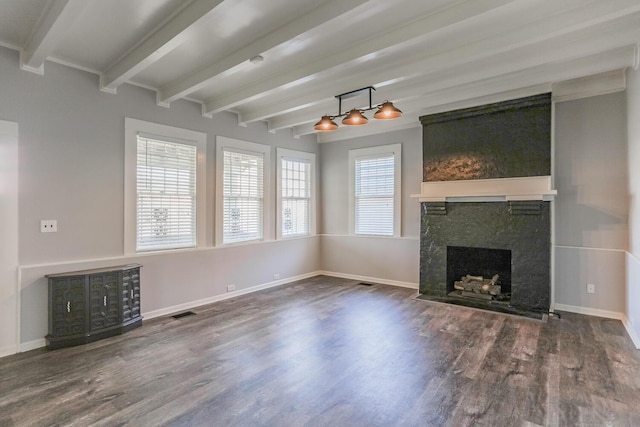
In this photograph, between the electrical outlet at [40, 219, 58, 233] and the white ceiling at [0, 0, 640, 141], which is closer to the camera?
the white ceiling at [0, 0, 640, 141]

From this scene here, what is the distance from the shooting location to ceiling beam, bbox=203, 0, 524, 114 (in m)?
2.42

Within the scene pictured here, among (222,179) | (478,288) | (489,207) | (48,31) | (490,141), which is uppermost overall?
(48,31)

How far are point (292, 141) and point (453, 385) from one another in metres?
4.78

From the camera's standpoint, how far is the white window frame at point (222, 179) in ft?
16.3

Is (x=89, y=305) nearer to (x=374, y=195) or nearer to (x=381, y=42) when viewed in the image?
(x=381, y=42)

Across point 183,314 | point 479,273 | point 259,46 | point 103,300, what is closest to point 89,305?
point 103,300

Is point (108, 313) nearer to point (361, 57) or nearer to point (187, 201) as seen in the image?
point (187, 201)

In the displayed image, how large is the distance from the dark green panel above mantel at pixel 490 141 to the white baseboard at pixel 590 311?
70.3 inches

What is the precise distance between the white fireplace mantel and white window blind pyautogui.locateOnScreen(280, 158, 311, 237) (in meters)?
2.23

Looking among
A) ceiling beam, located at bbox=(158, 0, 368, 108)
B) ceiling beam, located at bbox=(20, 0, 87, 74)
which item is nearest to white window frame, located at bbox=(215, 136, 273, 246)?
ceiling beam, located at bbox=(158, 0, 368, 108)

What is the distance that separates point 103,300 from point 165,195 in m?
1.46

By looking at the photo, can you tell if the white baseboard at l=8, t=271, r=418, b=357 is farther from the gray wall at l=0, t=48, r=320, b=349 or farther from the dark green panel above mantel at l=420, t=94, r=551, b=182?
the dark green panel above mantel at l=420, t=94, r=551, b=182

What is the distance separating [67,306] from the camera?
338 centimetres

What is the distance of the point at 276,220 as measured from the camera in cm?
592
